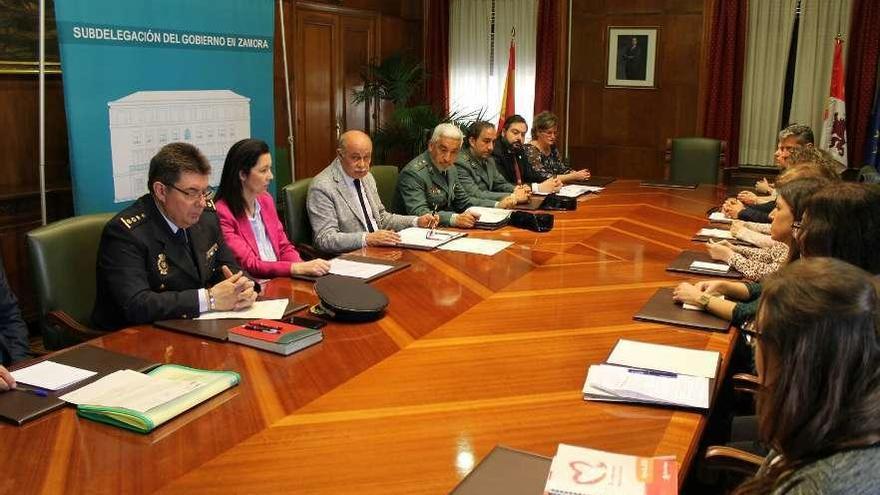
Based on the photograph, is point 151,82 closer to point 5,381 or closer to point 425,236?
point 425,236

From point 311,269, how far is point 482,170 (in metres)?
2.50

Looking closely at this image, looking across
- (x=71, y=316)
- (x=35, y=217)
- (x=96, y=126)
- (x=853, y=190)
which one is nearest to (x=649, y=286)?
(x=853, y=190)

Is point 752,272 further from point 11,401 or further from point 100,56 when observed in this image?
point 100,56

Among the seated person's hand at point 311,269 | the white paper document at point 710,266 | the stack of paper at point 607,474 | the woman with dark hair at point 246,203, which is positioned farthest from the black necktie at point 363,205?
the stack of paper at point 607,474

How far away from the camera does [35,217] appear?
172 inches

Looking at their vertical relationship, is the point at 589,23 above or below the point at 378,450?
above

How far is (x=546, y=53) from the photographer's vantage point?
7465 mm

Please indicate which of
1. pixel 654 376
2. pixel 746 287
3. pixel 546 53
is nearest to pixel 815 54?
pixel 546 53

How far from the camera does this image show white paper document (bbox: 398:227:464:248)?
11.4 feet

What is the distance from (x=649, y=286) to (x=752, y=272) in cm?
47

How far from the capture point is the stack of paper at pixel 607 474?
4.62ft

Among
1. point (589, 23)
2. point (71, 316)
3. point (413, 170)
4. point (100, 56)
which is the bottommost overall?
point (71, 316)

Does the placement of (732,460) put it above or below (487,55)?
below

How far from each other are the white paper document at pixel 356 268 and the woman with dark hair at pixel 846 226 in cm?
148
